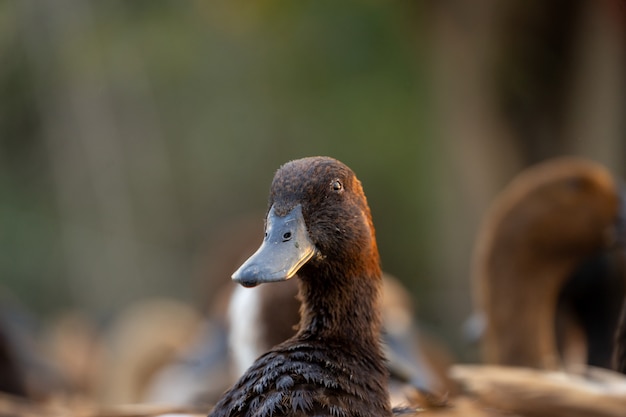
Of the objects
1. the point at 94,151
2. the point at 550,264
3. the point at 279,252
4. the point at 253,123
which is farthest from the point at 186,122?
the point at 279,252

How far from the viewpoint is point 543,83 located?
9539mm

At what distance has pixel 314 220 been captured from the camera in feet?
8.29

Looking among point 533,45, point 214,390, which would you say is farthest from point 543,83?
point 214,390

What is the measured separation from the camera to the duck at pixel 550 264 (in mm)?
4902

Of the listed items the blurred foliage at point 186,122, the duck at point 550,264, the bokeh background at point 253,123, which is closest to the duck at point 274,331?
the duck at point 550,264

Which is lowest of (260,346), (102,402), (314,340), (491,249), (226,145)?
(314,340)

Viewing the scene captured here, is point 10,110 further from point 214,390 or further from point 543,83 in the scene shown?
point 214,390

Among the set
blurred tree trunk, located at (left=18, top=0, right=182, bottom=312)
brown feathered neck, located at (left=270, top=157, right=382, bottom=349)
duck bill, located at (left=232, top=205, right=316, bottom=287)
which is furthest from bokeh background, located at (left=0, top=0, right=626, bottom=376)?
duck bill, located at (left=232, top=205, right=316, bottom=287)

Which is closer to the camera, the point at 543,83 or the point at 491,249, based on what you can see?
the point at 491,249

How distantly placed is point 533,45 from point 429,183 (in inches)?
209

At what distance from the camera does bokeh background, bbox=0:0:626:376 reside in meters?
9.49

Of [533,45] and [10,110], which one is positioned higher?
[10,110]

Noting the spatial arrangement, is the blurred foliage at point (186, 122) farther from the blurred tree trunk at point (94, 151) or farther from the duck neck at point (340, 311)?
the duck neck at point (340, 311)

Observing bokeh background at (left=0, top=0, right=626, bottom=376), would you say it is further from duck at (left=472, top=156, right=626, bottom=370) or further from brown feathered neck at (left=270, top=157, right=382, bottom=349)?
brown feathered neck at (left=270, top=157, right=382, bottom=349)
